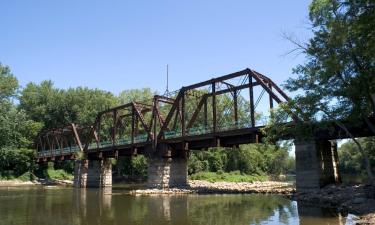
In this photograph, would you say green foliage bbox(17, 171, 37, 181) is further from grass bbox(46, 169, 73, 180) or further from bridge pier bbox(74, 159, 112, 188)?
bridge pier bbox(74, 159, 112, 188)

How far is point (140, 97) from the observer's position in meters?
92.7

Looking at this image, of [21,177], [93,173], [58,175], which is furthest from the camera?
[58,175]

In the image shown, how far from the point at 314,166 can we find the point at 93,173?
42.3m

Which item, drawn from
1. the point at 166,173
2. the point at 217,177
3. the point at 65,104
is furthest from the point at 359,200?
the point at 65,104

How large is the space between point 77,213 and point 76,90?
74181mm

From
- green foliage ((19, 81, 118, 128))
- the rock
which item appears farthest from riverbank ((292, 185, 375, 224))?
green foliage ((19, 81, 118, 128))

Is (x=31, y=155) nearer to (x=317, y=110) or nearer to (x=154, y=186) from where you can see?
(x=154, y=186)

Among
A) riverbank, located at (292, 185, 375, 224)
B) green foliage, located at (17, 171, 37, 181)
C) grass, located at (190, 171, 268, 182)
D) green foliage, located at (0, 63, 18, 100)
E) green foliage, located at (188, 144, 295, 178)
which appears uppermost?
green foliage, located at (0, 63, 18, 100)

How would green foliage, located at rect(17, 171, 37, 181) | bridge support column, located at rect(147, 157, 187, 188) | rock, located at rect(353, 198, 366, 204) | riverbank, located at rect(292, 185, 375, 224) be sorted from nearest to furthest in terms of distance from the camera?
1. riverbank, located at rect(292, 185, 375, 224)
2. rock, located at rect(353, 198, 366, 204)
3. bridge support column, located at rect(147, 157, 187, 188)
4. green foliage, located at rect(17, 171, 37, 181)

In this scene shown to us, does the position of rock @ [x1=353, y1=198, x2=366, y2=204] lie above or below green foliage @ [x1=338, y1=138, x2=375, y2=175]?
below

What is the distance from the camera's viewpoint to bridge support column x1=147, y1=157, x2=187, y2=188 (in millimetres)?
45781

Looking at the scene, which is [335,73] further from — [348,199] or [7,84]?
[7,84]

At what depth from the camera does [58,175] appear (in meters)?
A: 85.2

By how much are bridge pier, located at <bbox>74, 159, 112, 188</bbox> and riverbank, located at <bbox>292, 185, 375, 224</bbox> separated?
39.6m
